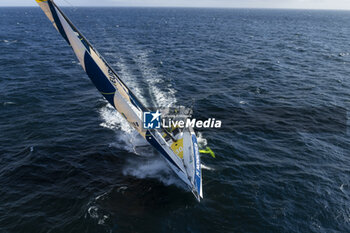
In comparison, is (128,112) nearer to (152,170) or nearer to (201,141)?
(152,170)

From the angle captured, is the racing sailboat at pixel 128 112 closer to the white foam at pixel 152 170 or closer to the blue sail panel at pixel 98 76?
the blue sail panel at pixel 98 76

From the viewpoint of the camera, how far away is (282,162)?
73.6 feet

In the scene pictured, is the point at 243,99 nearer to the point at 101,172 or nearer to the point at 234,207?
the point at 234,207

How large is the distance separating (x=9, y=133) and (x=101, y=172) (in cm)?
1297

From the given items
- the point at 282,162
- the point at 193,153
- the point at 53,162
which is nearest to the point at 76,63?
the point at 53,162

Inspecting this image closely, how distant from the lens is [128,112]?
1914 cm

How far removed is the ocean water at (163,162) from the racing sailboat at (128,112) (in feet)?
5.01

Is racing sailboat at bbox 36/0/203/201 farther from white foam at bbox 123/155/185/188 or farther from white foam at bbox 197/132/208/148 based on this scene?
white foam at bbox 197/132/208/148

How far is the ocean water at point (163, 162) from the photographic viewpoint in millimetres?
16703

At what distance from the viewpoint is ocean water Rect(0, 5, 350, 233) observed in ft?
54.8

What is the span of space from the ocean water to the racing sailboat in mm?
1528

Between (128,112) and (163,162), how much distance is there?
6.14m

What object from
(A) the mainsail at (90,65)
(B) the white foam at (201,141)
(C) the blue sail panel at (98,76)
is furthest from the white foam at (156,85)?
(C) the blue sail panel at (98,76)

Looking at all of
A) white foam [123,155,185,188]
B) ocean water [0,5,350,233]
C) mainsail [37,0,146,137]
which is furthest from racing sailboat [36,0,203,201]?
ocean water [0,5,350,233]
